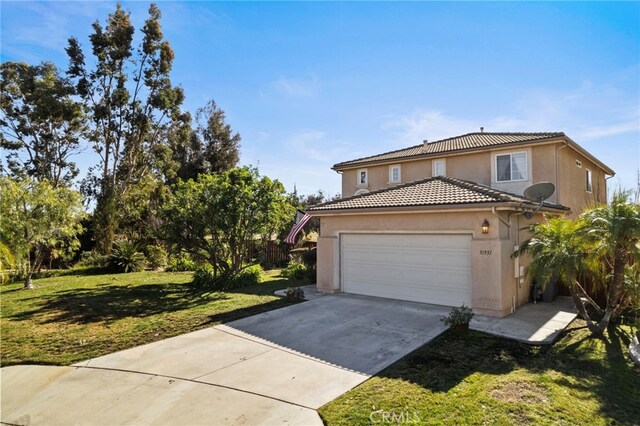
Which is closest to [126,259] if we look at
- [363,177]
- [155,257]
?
[155,257]

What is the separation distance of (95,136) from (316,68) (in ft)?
81.8

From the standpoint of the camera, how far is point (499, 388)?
5.61 meters

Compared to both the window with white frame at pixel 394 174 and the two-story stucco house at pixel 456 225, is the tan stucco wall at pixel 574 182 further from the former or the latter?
the window with white frame at pixel 394 174

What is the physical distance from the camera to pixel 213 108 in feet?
133

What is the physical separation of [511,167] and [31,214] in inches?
809

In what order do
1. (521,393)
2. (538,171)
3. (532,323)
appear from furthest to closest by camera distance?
(538,171) < (532,323) < (521,393)

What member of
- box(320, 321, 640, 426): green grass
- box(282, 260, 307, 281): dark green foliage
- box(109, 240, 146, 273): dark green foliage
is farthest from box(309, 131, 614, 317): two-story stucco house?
box(109, 240, 146, 273): dark green foliage

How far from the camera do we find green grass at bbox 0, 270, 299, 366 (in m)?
7.78

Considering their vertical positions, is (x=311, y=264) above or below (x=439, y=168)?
below

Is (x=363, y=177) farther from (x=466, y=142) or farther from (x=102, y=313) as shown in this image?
(x=102, y=313)

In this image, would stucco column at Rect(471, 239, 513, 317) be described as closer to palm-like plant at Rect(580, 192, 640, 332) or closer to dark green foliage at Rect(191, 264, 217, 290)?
palm-like plant at Rect(580, 192, 640, 332)

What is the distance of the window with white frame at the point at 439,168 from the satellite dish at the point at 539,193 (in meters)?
6.76

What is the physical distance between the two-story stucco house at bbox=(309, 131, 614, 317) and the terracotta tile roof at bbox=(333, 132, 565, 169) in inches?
3.2

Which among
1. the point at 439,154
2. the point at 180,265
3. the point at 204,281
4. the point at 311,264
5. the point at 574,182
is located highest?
the point at 439,154
